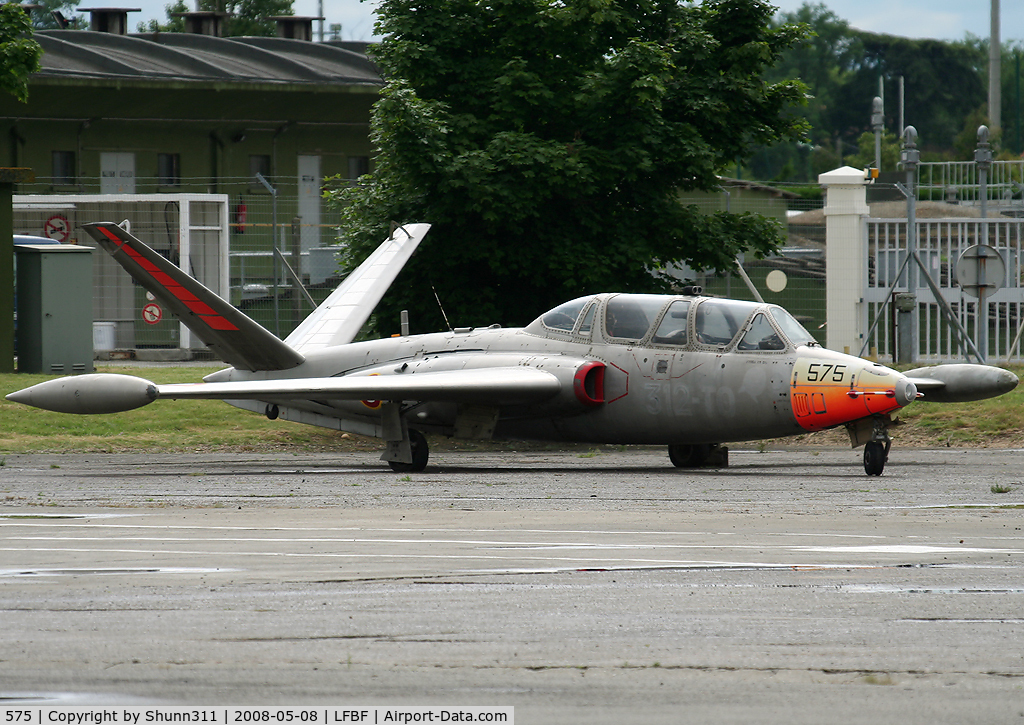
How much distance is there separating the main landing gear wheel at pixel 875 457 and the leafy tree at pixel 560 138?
24.2 feet

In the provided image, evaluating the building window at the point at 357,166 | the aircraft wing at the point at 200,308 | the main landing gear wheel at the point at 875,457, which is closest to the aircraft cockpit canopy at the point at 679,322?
the main landing gear wheel at the point at 875,457

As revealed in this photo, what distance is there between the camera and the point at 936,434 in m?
21.6

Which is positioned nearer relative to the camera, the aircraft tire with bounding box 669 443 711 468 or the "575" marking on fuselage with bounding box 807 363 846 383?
the "575" marking on fuselage with bounding box 807 363 846 383

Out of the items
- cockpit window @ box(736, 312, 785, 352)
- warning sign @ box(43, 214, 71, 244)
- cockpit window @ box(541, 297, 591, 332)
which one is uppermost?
warning sign @ box(43, 214, 71, 244)

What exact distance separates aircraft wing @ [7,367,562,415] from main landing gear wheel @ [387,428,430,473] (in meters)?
0.95

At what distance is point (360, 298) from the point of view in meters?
22.1

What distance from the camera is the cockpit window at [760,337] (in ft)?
53.9

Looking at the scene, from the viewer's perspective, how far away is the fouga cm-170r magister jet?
16109 mm

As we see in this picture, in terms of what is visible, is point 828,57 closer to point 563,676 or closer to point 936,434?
point 936,434

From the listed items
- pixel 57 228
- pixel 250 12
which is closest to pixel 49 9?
pixel 250 12

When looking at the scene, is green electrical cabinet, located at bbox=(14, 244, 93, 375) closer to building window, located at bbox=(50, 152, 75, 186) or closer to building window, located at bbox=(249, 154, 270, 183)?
building window, located at bbox=(50, 152, 75, 186)

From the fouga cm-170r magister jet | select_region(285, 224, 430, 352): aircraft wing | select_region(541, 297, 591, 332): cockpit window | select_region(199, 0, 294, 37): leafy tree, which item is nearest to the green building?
select_region(285, 224, 430, 352): aircraft wing

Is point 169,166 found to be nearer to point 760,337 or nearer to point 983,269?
point 983,269

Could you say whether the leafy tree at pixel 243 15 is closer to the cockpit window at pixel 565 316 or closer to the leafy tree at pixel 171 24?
the leafy tree at pixel 171 24
